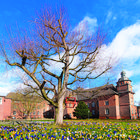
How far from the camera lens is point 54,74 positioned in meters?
10.9

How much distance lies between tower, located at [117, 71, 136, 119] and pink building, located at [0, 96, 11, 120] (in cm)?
3385

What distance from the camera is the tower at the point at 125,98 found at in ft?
134

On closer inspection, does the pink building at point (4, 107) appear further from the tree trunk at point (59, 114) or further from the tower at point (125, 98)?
the tree trunk at point (59, 114)

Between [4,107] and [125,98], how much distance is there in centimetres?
3572

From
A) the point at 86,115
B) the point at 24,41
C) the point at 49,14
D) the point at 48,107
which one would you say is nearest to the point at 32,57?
the point at 24,41

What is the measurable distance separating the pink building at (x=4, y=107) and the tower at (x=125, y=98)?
33.8 metres

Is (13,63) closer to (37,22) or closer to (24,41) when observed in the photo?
(24,41)

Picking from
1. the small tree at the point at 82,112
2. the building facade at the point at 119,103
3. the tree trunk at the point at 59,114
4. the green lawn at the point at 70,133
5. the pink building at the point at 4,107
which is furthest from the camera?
the building facade at the point at 119,103

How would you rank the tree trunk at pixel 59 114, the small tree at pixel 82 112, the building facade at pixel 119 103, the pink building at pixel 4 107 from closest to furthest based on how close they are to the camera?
the tree trunk at pixel 59 114, the small tree at pixel 82 112, the pink building at pixel 4 107, the building facade at pixel 119 103

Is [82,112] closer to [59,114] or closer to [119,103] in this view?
[119,103]

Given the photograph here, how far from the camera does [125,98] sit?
4225cm

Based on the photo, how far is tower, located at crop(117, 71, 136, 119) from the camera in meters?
40.8

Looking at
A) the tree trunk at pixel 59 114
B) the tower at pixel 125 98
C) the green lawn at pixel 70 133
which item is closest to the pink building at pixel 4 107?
the tower at pixel 125 98

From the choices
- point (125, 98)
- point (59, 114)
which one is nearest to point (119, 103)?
point (125, 98)
